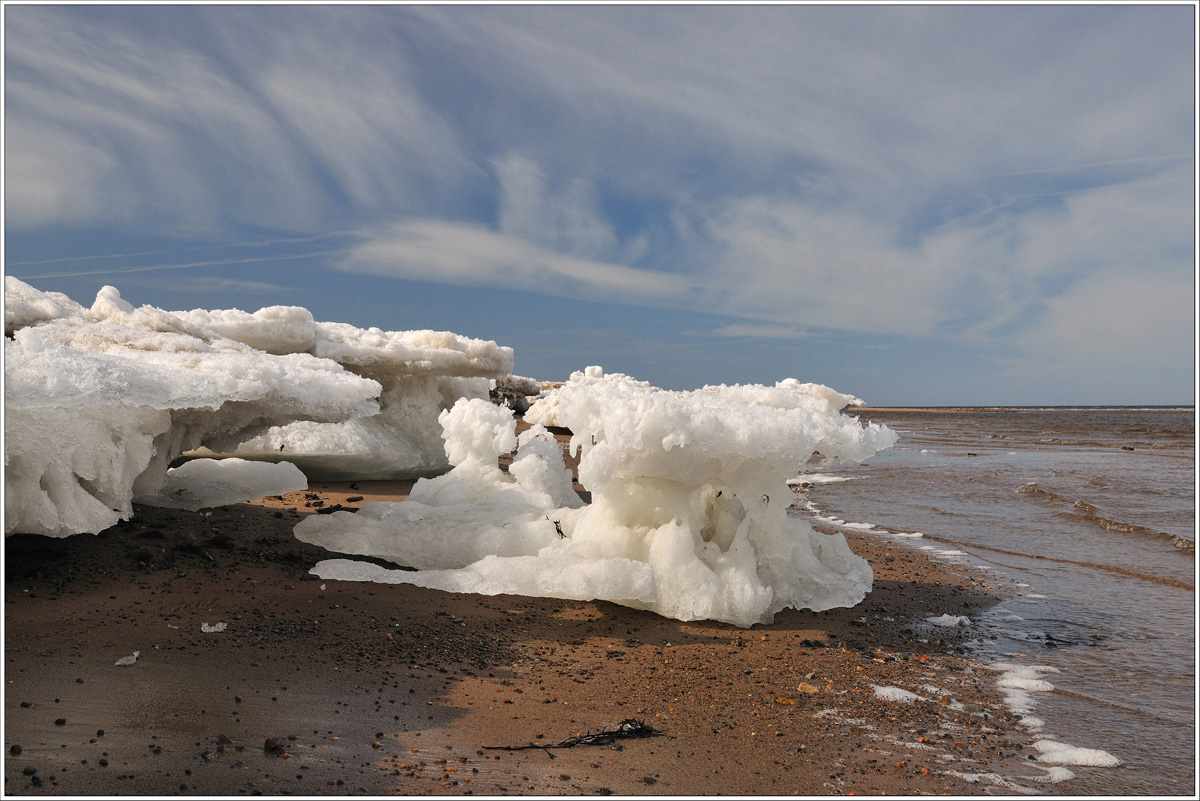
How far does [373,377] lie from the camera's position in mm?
11484

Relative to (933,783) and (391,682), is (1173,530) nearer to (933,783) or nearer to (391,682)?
(933,783)

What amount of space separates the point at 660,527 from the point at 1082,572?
231 inches

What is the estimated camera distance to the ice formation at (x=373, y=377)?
32.5 feet

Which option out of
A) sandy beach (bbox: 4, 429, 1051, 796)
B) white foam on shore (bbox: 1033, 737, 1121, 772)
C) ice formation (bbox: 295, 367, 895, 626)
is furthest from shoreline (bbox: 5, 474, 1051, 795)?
ice formation (bbox: 295, 367, 895, 626)

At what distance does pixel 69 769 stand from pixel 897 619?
551cm

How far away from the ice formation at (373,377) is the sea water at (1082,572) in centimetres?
603

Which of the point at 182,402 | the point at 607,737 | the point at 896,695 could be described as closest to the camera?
the point at 607,737

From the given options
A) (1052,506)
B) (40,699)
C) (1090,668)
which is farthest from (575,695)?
(1052,506)

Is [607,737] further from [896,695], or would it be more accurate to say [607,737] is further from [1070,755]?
[1070,755]

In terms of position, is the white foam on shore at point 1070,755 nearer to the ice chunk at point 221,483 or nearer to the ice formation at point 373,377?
the ice chunk at point 221,483

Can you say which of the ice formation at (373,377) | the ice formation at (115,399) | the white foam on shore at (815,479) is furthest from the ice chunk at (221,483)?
Answer: the white foam on shore at (815,479)

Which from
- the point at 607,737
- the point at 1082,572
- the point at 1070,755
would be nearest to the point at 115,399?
→ the point at 607,737

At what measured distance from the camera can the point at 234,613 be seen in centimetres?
462

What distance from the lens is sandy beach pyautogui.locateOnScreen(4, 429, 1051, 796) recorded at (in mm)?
3043
